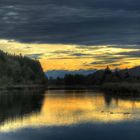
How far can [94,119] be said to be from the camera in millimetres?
42031

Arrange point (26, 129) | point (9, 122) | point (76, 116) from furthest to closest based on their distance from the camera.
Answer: point (76, 116), point (9, 122), point (26, 129)

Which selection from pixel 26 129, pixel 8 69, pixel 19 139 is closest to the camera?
pixel 19 139

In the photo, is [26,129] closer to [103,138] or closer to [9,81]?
[103,138]

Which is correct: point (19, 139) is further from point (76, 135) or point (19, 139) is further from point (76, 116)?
point (76, 116)

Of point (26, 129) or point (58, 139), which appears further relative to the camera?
point (26, 129)

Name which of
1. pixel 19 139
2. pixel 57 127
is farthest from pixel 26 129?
pixel 19 139

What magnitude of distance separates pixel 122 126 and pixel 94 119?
215 inches

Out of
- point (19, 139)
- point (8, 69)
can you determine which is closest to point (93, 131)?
point (19, 139)

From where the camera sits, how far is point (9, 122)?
41062 mm

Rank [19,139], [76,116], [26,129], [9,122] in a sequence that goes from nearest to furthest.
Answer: [19,139] → [26,129] → [9,122] → [76,116]

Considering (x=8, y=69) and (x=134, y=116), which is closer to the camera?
(x=134, y=116)

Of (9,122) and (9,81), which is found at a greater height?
(9,122)

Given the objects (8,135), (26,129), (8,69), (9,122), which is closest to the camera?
(8,135)

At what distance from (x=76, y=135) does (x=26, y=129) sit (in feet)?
17.0
